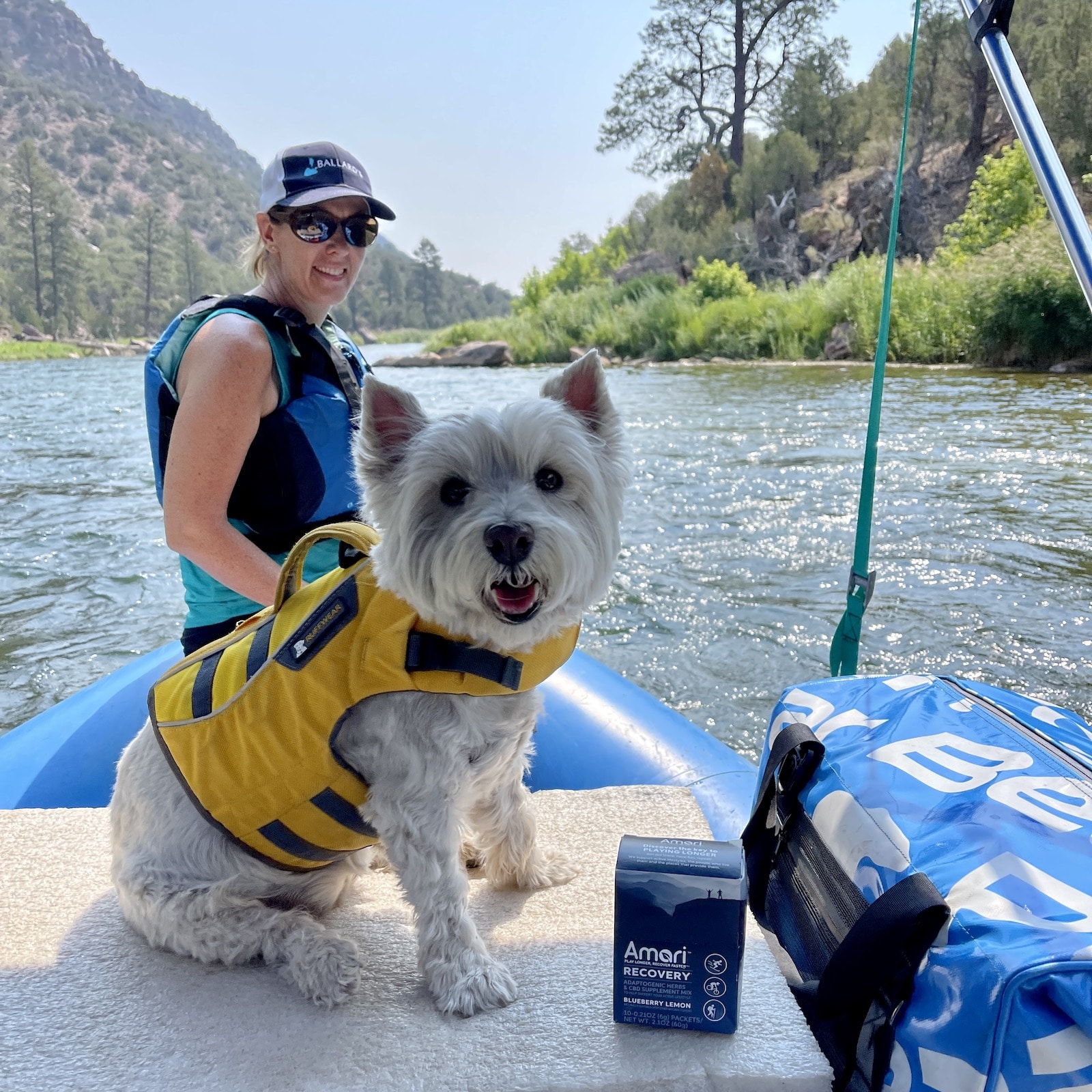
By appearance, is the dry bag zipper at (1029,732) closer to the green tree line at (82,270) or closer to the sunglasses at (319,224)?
the sunglasses at (319,224)

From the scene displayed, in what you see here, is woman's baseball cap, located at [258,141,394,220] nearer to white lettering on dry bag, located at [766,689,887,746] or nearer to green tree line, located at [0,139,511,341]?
white lettering on dry bag, located at [766,689,887,746]

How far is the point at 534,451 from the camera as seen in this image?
170 cm

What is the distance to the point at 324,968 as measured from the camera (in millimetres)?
1748

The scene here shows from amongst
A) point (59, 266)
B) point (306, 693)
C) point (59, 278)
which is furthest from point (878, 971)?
point (59, 266)

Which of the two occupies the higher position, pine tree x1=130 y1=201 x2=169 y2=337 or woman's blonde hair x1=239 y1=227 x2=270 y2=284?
pine tree x1=130 y1=201 x2=169 y2=337

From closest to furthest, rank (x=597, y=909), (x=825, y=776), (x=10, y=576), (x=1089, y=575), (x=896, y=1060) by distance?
(x=896, y=1060) → (x=825, y=776) → (x=597, y=909) → (x=1089, y=575) → (x=10, y=576)

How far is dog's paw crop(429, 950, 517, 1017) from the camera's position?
1.69 meters

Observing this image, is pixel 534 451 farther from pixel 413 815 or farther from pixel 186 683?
pixel 186 683

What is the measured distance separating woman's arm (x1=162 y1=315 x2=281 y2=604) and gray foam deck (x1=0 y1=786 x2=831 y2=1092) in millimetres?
921

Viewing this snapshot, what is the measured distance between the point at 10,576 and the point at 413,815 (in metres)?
6.96

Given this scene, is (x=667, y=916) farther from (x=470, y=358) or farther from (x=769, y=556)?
(x=470, y=358)

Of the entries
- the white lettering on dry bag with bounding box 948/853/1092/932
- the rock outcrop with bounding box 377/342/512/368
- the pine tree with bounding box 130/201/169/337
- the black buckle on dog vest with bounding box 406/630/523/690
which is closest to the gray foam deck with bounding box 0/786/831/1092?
the white lettering on dry bag with bounding box 948/853/1092/932

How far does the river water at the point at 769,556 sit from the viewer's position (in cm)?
532

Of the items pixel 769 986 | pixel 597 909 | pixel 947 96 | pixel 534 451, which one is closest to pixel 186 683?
pixel 534 451
